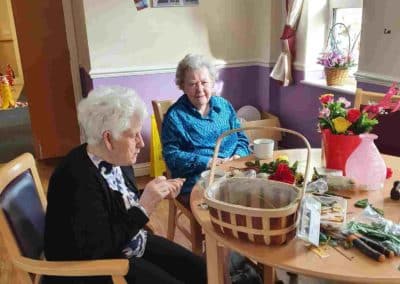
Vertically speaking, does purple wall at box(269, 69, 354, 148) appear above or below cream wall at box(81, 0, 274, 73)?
below

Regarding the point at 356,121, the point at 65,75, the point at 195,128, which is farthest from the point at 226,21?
the point at 356,121

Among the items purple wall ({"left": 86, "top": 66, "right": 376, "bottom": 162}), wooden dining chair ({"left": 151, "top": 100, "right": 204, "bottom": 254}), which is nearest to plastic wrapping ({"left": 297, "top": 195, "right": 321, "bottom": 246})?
wooden dining chair ({"left": 151, "top": 100, "right": 204, "bottom": 254})

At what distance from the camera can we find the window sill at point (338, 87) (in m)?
2.80

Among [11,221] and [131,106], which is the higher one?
[131,106]

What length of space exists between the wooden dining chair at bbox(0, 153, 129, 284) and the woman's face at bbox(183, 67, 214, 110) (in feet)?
2.76

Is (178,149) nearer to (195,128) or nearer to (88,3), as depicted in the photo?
(195,128)

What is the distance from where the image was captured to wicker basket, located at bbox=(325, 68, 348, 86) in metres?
2.90

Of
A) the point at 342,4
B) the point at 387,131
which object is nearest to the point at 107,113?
the point at 387,131

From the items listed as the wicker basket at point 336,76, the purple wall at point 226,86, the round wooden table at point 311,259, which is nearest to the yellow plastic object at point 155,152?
the purple wall at point 226,86

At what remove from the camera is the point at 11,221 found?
47.4 inches

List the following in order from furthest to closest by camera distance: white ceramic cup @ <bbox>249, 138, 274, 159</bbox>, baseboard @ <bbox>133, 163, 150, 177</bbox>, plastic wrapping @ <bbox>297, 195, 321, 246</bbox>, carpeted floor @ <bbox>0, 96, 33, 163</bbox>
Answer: carpeted floor @ <bbox>0, 96, 33, 163</bbox>
baseboard @ <bbox>133, 163, 150, 177</bbox>
white ceramic cup @ <bbox>249, 138, 274, 159</bbox>
plastic wrapping @ <bbox>297, 195, 321, 246</bbox>

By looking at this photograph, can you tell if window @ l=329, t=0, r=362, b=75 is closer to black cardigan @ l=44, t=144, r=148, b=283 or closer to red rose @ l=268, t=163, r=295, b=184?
red rose @ l=268, t=163, r=295, b=184

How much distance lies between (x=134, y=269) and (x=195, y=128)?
2.77 ft

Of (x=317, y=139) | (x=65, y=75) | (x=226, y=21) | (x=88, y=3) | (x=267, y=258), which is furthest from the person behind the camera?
(x=65, y=75)
